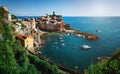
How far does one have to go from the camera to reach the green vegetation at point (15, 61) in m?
14.8

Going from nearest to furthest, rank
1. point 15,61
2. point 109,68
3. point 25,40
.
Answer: point 109,68 < point 15,61 < point 25,40

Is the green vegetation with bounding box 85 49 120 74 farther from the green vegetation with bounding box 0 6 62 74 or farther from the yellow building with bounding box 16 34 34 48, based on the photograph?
the yellow building with bounding box 16 34 34 48

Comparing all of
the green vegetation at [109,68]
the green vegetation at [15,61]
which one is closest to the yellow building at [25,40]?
the green vegetation at [15,61]

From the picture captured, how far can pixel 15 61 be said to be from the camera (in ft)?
52.6

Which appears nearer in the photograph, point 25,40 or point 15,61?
point 15,61

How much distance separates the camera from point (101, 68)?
6320 millimetres

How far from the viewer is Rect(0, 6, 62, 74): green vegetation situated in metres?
14.8

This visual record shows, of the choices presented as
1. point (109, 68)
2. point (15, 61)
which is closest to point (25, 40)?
point (15, 61)

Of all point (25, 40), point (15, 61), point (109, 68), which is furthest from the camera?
point (25, 40)

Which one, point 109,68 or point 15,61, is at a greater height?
point 109,68

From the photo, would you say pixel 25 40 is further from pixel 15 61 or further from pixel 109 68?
pixel 109 68

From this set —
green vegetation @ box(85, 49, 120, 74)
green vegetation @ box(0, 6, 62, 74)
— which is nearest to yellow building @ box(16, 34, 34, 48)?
green vegetation @ box(0, 6, 62, 74)

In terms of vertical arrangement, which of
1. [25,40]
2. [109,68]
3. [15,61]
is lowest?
[25,40]

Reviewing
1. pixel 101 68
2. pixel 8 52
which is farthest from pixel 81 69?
pixel 101 68
